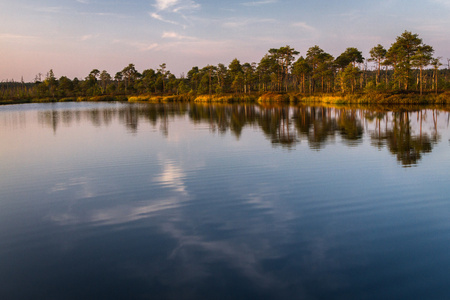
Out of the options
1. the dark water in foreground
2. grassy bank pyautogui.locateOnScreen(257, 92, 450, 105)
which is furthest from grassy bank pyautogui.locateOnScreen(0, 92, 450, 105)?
the dark water in foreground

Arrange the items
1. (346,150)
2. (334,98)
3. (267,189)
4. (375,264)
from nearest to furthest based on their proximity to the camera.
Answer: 1. (375,264)
2. (267,189)
3. (346,150)
4. (334,98)

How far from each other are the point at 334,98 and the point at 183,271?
256 ft

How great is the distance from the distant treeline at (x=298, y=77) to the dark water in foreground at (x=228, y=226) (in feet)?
230

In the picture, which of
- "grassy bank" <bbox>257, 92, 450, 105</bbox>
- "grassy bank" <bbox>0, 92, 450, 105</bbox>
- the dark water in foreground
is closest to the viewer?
the dark water in foreground

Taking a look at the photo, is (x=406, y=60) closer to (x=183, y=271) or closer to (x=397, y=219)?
(x=397, y=219)

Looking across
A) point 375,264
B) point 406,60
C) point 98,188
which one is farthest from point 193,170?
point 406,60

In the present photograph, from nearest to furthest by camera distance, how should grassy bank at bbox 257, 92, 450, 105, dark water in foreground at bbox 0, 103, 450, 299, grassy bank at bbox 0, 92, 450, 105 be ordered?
dark water in foreground at bbox 0, 103, 450, 299
grassy bank at bbox 257, 92, 450, 105
grassy bank at bbox 0, 92, 450, 105

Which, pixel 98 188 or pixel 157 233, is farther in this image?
pixel 98 188

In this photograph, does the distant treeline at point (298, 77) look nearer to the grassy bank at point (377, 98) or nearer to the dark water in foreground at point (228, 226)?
the grassy bank at point (377, 98)

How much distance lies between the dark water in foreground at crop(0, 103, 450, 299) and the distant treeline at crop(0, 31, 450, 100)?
70092 millimetres

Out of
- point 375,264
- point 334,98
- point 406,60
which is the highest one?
point 406,60

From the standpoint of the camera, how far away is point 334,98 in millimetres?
78562

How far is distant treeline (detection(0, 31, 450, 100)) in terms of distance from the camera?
81375mm

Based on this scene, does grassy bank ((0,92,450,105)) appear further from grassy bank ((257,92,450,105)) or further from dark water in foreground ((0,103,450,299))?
dark water in foreground ((0,103,450,299))
